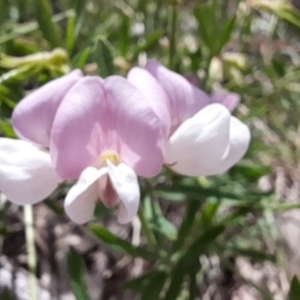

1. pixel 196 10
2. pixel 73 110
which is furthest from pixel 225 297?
pixel 73 110

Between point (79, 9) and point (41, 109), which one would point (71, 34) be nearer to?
point (79, 9)

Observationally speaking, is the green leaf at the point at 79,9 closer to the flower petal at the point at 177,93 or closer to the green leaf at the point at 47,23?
→ the green leaf at the point at 47,23

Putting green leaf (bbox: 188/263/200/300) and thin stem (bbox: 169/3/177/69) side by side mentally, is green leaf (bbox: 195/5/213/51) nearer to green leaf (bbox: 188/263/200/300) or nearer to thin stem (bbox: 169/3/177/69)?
thin stem (bbox: 169/3/177/69)

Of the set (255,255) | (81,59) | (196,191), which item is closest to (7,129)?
(81,59)

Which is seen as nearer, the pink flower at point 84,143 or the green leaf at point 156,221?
the pink flower at point 84,143

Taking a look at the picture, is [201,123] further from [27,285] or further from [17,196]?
[27,285]

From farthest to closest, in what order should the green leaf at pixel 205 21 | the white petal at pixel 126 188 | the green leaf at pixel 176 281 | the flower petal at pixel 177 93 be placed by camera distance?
the green leaf at pixel 205 21 → the green leaf at pixel 176 281 → the flower petal at pixel 177 93 → the white petal at pixel 126 188

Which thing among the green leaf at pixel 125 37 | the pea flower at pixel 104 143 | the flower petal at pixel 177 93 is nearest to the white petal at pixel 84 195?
the pea flower at pixel 104 143

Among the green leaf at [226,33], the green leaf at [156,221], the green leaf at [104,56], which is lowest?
the green leaf at [156,221]
